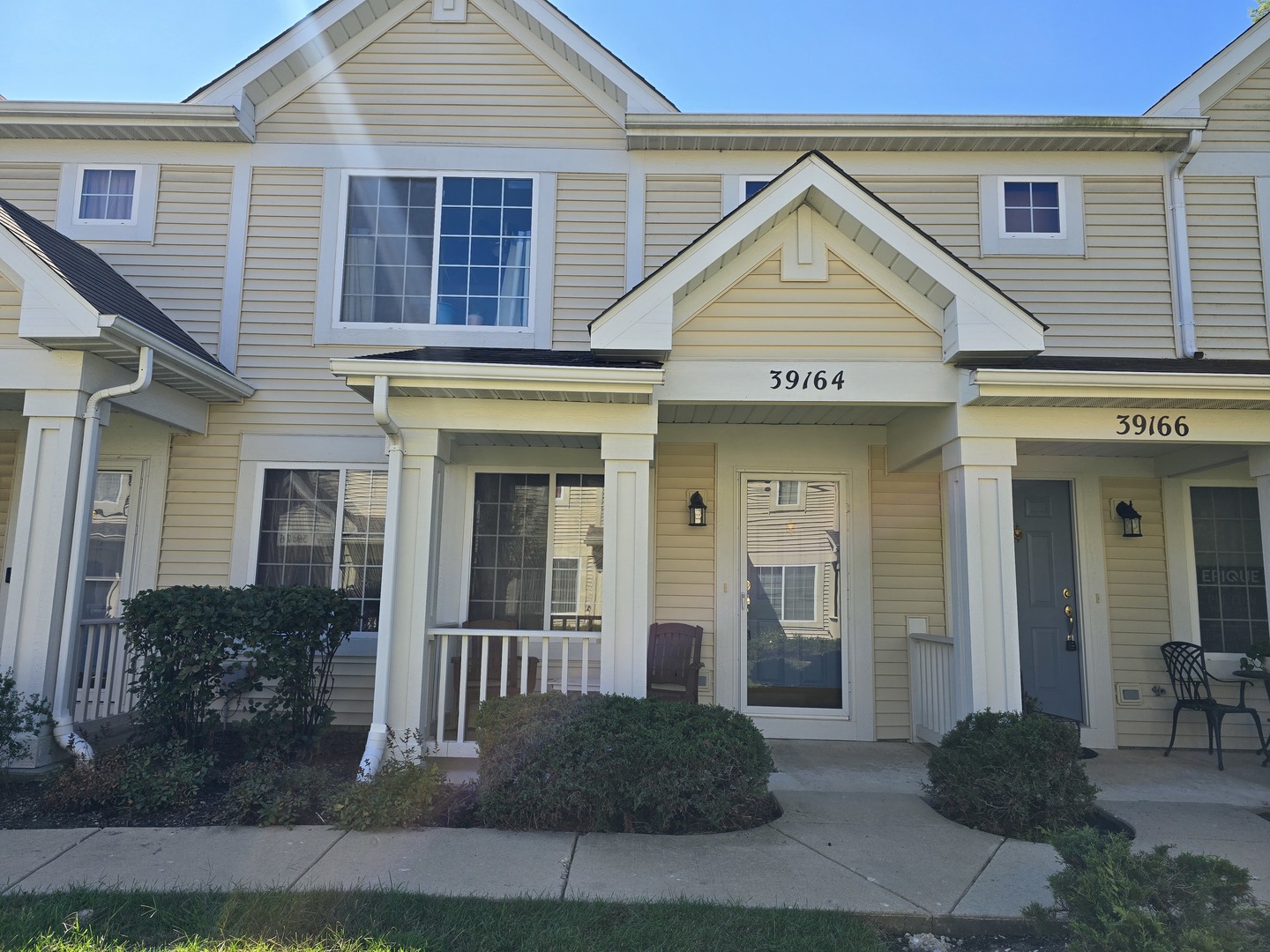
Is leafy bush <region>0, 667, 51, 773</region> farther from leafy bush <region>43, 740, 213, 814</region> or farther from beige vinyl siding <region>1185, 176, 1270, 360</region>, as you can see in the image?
beige vinyl siding <region>1185, 176, 1270, 360</region>

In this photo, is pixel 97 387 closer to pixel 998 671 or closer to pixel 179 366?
pixel 179 366

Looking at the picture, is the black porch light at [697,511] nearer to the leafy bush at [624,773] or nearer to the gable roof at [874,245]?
the gable roof at [874,245]

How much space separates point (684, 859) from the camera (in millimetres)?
4301

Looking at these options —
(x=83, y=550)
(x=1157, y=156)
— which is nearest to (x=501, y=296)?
(x=83, y=550)

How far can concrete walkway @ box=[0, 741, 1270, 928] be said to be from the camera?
3.87 meters

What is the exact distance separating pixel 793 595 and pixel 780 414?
1.78 metres

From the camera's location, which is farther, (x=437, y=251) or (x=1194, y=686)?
(x=437, y=251)

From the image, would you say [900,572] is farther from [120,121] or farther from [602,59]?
[120,121]

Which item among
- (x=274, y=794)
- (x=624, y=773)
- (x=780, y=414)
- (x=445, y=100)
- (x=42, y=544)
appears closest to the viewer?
(x=624, y=773)

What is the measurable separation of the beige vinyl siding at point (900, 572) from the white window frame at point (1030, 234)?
2364 millimetres

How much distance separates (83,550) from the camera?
5895 mm

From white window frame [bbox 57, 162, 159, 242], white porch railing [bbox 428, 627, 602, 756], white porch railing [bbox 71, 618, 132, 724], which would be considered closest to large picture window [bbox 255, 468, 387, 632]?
white porch railing [bbox 428, 627, 602, 756]

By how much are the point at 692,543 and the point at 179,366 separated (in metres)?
4.64

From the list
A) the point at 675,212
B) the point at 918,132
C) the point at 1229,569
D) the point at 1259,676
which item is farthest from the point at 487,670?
the point at 1229,569
